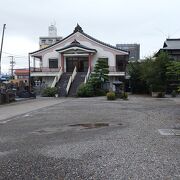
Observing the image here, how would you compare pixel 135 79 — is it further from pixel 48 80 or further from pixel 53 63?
pixel 48 80

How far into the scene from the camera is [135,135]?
31.4 feet

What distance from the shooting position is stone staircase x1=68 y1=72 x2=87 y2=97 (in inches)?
1499

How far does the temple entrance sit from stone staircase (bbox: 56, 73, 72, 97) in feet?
8.13

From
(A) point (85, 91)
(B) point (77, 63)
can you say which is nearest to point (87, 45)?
(B) point (77, 63)

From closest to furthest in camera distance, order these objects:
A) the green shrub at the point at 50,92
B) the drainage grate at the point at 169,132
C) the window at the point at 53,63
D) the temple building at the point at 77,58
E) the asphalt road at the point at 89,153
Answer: the asphalt road at the point at 89,153
the drainage grate at the point at 169,132
the green shrub at the point at 50,92
the temple building at the point at 77,58
the window at the point at 53,63

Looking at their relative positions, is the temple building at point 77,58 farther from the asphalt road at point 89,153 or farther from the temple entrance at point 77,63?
the asphalt road at point 89,153

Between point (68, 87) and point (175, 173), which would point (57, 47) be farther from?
point (175, 173)

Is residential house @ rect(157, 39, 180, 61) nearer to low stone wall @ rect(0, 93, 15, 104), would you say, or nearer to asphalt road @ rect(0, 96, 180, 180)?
low stone wall @ rect(0, 93, 15, 104)

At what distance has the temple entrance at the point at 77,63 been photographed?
151ft

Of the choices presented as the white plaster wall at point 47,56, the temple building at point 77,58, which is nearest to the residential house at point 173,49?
the temple building at point 77,58

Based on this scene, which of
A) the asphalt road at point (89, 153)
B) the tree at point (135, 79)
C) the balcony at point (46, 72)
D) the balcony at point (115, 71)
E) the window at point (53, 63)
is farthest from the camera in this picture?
the window at point (53, 63)

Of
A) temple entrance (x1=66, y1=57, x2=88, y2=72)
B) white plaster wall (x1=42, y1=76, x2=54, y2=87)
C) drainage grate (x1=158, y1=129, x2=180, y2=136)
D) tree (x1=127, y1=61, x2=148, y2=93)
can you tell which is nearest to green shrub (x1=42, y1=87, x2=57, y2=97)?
white plaster wall (x1=42, y1=76, x2=54, y2=87)

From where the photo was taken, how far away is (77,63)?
4603 centimetres

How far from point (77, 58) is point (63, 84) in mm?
6664
